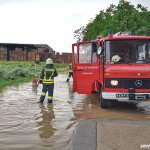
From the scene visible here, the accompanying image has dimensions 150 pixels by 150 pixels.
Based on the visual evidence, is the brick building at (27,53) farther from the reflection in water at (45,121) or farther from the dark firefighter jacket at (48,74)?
the reflection in water at (45,121)

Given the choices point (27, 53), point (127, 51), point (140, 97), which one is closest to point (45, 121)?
point (140, 97)

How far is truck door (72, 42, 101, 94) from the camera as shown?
13.7m

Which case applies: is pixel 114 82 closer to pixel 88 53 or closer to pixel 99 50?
pixel 99 50

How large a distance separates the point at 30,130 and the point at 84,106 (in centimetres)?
473

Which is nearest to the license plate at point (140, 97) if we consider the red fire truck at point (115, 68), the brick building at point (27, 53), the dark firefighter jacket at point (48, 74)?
the red fire truck at point (115, 68)

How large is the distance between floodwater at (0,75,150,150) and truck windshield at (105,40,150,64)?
5.52 ft

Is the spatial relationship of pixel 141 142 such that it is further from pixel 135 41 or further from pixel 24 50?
pixel 24 50

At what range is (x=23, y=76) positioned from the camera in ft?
99.9

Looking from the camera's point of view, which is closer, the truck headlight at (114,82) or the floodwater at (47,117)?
the floodwater at (47,117)

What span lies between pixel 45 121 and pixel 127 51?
3.84 m

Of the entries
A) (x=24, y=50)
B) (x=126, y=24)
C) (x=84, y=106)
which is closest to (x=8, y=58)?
(x=24, y=50)

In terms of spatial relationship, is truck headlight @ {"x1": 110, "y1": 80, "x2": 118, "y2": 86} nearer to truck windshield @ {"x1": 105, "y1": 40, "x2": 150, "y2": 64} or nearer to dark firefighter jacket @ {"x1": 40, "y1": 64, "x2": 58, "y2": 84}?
truck windshield @ {"x1": 105, "y1": 40, "x2": 150, "y2": 64}

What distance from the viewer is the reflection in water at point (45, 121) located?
9.03 metres

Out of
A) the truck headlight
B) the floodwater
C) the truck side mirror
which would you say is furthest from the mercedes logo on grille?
the truck side mirror
